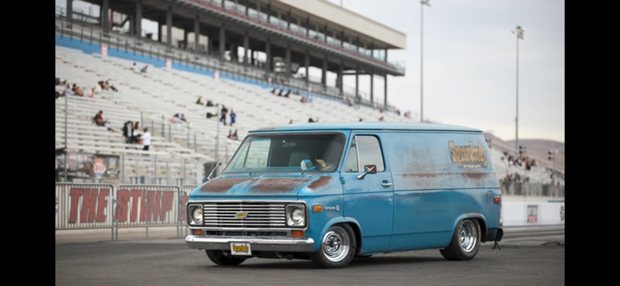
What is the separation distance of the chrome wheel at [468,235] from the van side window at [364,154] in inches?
83.6

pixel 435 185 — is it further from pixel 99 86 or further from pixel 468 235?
pixel 99 86

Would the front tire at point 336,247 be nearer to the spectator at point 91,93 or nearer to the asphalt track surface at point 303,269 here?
the asphalt track surface at point 303,269

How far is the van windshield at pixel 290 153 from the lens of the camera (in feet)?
43.1

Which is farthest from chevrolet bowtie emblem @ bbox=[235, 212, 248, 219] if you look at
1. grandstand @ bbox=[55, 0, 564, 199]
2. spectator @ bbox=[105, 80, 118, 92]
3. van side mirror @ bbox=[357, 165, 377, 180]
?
spectator @ bbox=[105, 80, 118, 92]

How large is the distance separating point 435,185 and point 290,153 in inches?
96.4

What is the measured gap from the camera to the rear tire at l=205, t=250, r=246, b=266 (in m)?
13.4

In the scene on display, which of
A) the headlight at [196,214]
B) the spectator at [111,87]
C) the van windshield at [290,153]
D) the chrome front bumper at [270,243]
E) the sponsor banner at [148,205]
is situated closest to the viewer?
the chrome front bumper at [270,243]

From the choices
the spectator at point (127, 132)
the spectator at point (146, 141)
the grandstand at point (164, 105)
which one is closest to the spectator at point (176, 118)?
the grandstand at point (164, 105)

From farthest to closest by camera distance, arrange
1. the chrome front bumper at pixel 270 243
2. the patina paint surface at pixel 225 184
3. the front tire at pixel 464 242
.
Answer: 1. the front tire at pixel 464 242
2. the patina paint surface at pixel 225 184
3. the chrome front bumper at pixel 270 243

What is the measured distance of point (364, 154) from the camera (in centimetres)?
1338

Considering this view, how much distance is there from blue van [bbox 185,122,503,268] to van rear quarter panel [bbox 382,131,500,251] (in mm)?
17

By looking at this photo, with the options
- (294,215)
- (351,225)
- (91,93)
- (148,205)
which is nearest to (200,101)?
(91,93)
